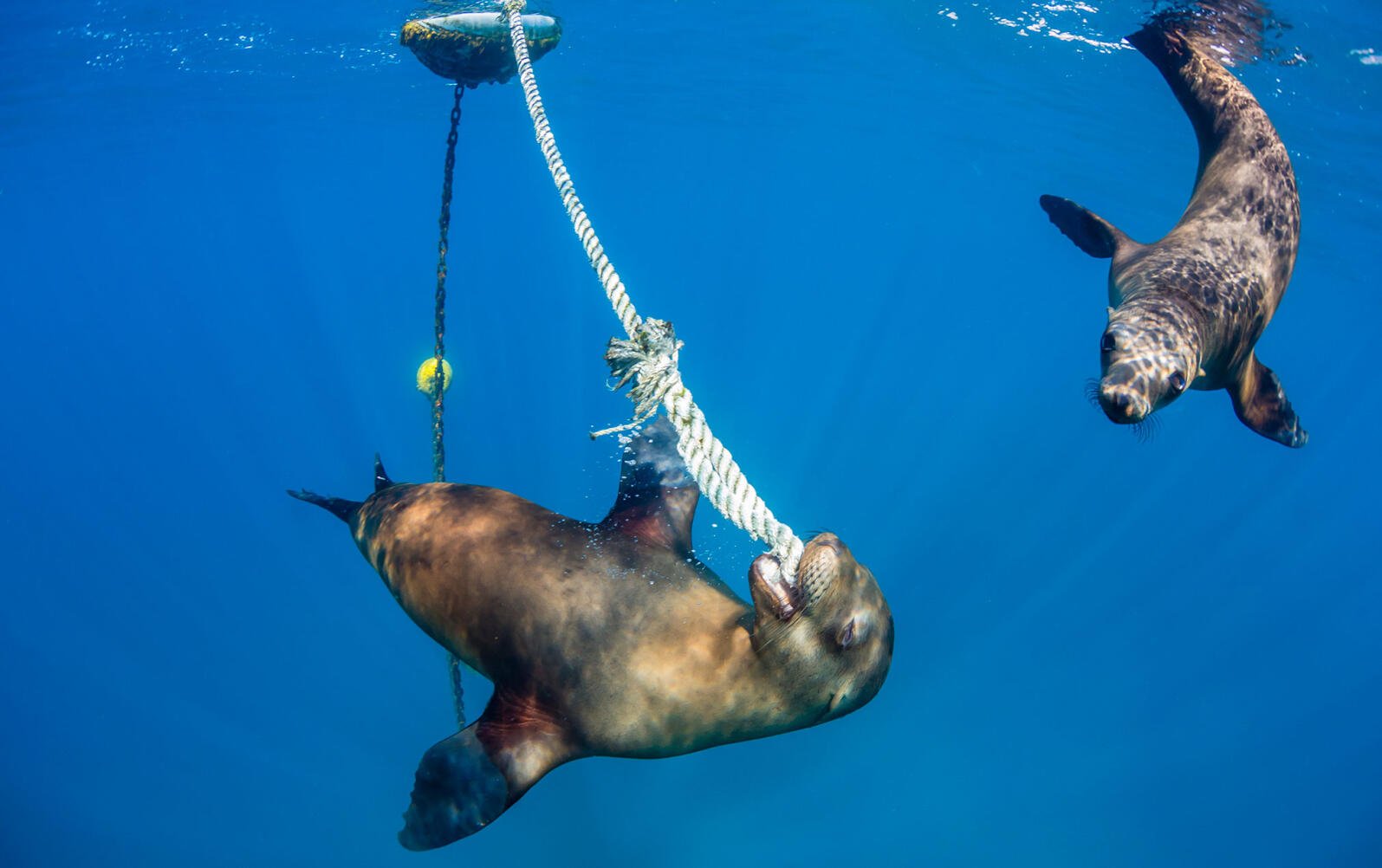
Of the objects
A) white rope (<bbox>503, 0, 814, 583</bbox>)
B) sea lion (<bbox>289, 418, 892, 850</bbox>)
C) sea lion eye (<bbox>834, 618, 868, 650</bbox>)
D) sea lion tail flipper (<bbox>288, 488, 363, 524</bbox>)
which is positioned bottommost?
sea lion tail flipper (<bbox>288, 488, 363, 524</bbox>)

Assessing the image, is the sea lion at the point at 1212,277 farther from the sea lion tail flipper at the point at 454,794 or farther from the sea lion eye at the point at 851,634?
the sea lion tail flipper at the point at 454,794

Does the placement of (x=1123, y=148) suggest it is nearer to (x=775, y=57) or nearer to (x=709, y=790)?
(x=775, y=57)

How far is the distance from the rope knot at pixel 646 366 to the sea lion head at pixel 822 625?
73 cm

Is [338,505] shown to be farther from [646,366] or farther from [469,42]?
[469,42]

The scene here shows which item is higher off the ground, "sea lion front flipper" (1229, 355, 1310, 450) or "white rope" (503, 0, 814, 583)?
"white rope" (503, 0, 814, 583)

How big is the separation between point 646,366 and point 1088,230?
4.21 m

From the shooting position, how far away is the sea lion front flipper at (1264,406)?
4.90 metres

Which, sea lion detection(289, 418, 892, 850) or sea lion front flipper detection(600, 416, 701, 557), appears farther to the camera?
sea lion front flipper detection(600, 416, 701, 557)

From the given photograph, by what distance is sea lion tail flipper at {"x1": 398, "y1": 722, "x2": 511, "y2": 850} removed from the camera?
9.35ft

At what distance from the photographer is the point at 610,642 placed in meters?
3.05

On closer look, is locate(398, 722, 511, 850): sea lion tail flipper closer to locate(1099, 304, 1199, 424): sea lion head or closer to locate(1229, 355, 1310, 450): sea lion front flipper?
locate(1099, 304, 1199, 424): sea lion head

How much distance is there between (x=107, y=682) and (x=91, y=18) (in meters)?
18.6

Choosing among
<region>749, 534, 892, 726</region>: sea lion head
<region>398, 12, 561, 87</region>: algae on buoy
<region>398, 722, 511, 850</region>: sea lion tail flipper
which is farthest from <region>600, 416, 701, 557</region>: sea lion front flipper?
<region>398, 12, 561, 87</region>: algae on buoy

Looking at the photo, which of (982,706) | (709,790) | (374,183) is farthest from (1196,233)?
(374,183)
